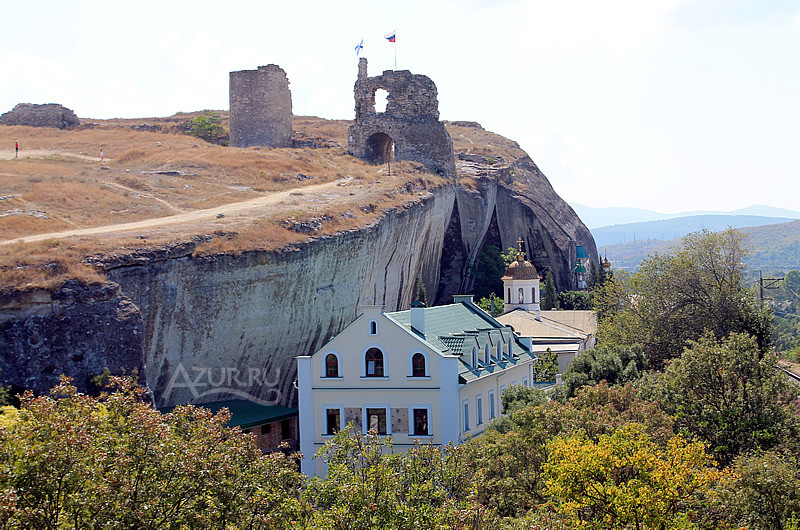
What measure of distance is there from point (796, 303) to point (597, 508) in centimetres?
19581

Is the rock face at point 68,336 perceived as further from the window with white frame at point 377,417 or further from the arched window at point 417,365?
the arched window at point 417,365

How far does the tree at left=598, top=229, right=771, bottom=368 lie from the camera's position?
4065 cm

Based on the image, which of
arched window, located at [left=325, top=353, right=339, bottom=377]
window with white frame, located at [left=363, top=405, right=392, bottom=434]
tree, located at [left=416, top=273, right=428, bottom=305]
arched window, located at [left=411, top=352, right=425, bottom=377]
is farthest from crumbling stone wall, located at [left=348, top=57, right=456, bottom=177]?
window with white frame, located at [left=363, top=405, right=392, bottom=434]

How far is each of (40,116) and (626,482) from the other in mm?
84229

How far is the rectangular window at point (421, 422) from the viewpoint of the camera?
3691 centimetres

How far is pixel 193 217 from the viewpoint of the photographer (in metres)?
46.0

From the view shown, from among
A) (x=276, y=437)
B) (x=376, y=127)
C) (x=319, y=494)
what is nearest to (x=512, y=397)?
(x=276, y=437)

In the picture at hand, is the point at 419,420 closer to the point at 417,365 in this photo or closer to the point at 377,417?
the point at 377,417

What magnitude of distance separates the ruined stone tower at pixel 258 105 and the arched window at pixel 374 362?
131 feet

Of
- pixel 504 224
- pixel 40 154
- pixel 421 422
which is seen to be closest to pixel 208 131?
pixel 40 154

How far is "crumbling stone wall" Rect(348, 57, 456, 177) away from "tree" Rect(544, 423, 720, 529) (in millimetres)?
53973

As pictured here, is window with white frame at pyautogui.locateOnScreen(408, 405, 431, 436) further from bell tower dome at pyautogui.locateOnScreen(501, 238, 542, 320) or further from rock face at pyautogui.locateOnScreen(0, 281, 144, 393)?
bell tower dome at pyautogui.locateOnScreen(501, 238, 542, 320)

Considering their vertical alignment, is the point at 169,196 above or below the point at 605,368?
above

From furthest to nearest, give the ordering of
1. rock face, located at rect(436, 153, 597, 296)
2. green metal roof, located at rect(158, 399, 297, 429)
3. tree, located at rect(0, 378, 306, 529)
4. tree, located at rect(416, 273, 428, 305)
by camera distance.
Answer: rock face, located at rect(436, 153, 597, 296) < tree, located at rect(416, 273, 428, 305) < green metal roof, located at rect(158, 399, 297, 429) < tree, located at rect(0, 378, 306, 529)
